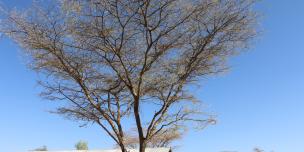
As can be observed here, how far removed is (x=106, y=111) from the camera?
19.7m

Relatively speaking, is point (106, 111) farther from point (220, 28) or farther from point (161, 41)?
point (220, 28)

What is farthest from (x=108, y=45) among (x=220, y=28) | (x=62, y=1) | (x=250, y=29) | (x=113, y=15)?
(x=250, y=29)

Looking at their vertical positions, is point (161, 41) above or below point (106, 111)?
above

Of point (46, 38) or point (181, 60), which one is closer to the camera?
point (46, 38)

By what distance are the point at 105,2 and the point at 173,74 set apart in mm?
4529

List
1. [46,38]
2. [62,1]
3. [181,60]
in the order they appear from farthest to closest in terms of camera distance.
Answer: [181,60], [46,38], [62,1]

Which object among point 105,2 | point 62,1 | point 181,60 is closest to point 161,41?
point 181,60

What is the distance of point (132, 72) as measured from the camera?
18750mm

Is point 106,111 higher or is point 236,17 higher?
point 236,17

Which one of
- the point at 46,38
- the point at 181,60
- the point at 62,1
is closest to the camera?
the point at 62,1

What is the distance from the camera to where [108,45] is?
17.7 meters

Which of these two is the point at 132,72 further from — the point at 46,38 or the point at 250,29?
the point at 250,29

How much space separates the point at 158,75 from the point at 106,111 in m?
2.92

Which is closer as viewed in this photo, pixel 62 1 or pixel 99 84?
pixel 62 1
